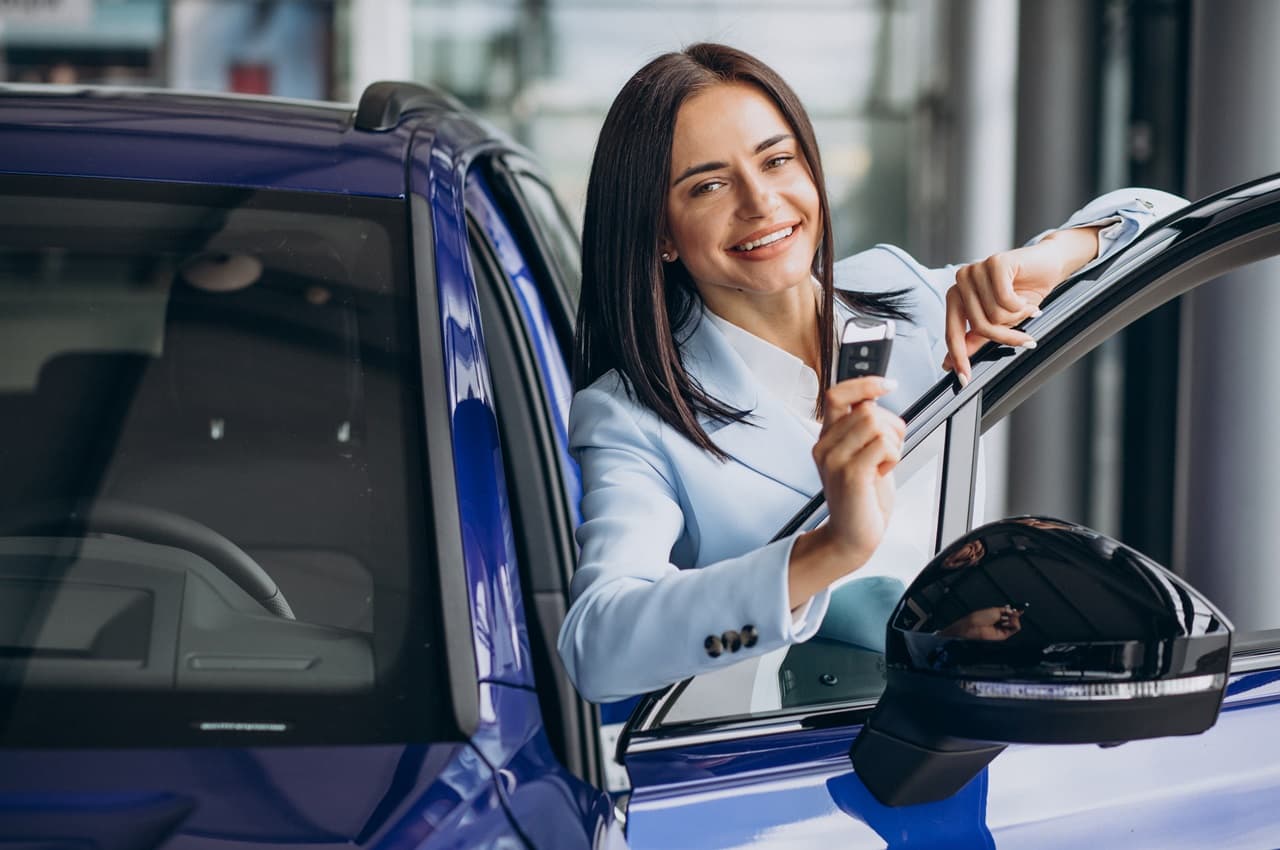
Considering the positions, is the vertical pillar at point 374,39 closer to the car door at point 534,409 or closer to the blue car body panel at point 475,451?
the car door at point 534,409

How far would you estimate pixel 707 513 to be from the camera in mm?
1391

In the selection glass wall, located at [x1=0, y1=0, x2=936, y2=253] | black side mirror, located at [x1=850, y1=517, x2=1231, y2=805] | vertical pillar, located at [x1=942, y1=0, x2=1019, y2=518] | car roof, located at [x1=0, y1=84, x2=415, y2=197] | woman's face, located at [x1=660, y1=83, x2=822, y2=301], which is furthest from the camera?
glass wall, located at [x1=0, y1=0, x2=936, y2=253]

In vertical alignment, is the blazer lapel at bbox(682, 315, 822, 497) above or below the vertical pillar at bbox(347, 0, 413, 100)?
below

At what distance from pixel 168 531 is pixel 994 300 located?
856mm

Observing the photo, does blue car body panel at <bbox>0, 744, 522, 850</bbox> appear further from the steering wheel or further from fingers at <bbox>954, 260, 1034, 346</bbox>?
fingers at <bbox>954, 260, 1034, 346</bbox>

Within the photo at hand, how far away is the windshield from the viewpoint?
4.05 feet

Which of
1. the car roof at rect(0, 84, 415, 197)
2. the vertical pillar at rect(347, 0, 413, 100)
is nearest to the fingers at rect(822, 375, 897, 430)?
the car roof at rect(0, 84, 415, 197)

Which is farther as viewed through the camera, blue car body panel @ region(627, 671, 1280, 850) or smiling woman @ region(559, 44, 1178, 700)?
smiling woman @ region(559, 44, 1178, 700)

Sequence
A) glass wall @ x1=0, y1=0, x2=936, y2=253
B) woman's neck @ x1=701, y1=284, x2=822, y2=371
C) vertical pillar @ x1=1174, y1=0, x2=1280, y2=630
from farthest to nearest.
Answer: glass wall @ x1=0, y1=0, x2=936, y2=253
vertical pillar @ x1=1174, y1=0, x2=1280, y2=630
woman's neck @ x1=701, y1=284, x2=822, y2=371

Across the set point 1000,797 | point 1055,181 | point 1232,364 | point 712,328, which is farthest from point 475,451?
point 1055,181

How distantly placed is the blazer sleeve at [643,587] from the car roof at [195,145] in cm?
44

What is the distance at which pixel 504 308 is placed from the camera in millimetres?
1849

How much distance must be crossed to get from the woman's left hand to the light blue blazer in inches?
4.1

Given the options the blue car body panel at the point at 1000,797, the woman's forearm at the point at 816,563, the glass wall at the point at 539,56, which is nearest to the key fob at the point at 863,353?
the woman's forearm at the point at 816,563
